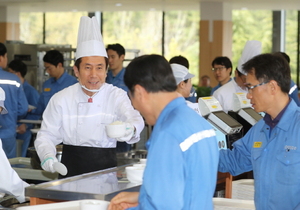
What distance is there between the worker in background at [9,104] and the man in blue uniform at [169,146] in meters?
3.99

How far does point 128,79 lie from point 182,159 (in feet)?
0.98

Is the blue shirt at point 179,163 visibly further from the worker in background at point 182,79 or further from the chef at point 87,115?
the worker in background at point 182,79

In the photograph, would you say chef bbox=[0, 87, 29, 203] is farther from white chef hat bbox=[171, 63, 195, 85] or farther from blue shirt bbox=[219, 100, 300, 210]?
white chef hat bbox=[171, 63, 195, 85]

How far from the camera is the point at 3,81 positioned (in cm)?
534

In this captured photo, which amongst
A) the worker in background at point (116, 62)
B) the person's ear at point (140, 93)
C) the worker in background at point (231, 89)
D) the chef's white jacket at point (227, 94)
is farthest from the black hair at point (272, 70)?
the worker in background at point (116, 62)

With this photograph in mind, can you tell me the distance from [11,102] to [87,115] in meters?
2.69

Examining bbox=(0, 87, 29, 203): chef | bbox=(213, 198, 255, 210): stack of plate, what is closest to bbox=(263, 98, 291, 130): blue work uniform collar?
bbox=(213, 198, 255, 210): stack of plate

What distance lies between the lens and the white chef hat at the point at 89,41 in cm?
311

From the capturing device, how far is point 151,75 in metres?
1.53

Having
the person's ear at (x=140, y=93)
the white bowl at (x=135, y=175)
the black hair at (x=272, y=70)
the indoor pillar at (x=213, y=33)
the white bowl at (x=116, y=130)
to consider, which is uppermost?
the indoor pillar at (x=213, y=33)

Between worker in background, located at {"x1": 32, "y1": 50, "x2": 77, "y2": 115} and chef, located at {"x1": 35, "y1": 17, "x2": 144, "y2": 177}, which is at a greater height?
worker in background, located at {"x1": 32, "y1": 50, "x2": 77, "y2": 115}

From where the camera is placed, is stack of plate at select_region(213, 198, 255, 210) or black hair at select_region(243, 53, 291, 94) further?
stack of plate at select_region(213, 198, 255, 210)

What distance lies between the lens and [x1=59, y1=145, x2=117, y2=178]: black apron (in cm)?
301

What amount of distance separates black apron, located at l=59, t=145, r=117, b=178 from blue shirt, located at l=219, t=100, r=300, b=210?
3.30 feet
